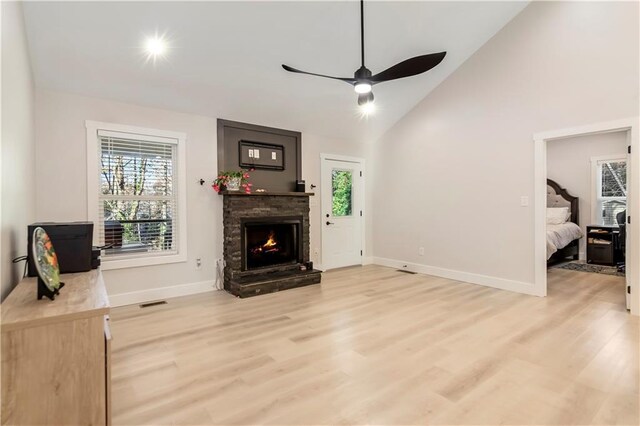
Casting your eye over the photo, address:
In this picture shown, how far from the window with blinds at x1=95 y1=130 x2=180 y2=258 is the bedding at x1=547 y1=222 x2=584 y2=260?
6077 mm

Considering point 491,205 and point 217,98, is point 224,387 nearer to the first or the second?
point 217,98

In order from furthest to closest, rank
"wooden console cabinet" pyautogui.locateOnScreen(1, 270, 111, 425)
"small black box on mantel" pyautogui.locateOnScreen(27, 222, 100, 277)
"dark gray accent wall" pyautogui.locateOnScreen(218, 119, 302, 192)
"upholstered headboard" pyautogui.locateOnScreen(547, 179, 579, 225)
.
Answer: "upholstered headboard" pyautogui.locateOnScreen(547, 179, 579, 225)
"dark gray accent wall" pyautogui.locateOnScreen(218, 119, 302, 192)
"small black box on mantel" pyautogui.locateOnScreen(27, 222, 100, 277)
"wooden console cabinet" pyautogui.locateOnScreen(1, 270, 111, 425)

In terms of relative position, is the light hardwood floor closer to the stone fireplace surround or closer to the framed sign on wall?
the stone fireplace surround

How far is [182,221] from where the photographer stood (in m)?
4.39

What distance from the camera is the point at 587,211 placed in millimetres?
7016

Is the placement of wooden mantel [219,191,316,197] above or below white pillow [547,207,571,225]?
above

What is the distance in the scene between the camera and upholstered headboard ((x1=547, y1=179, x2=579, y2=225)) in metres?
7.12

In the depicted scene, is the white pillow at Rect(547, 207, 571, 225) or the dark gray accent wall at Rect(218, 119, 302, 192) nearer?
the dark gray accent wall at Rect(218, 119, 302, 192)

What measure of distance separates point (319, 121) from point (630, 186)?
13.6 ft

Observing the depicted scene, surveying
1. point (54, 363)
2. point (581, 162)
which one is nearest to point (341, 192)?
point (54, 363)

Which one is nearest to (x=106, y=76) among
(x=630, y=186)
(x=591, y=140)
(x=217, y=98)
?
(x=217, y=98)

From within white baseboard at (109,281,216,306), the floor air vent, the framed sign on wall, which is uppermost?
the framed sign on wall

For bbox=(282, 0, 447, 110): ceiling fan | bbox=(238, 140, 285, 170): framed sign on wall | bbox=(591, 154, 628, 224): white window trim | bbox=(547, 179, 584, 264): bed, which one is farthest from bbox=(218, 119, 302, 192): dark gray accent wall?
bbox=(591, 154, 628, 224): white window trim

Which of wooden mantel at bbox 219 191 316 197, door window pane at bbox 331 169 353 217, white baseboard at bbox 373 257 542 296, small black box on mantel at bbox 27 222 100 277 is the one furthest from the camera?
door window pane at bbox 331 169 353 217
